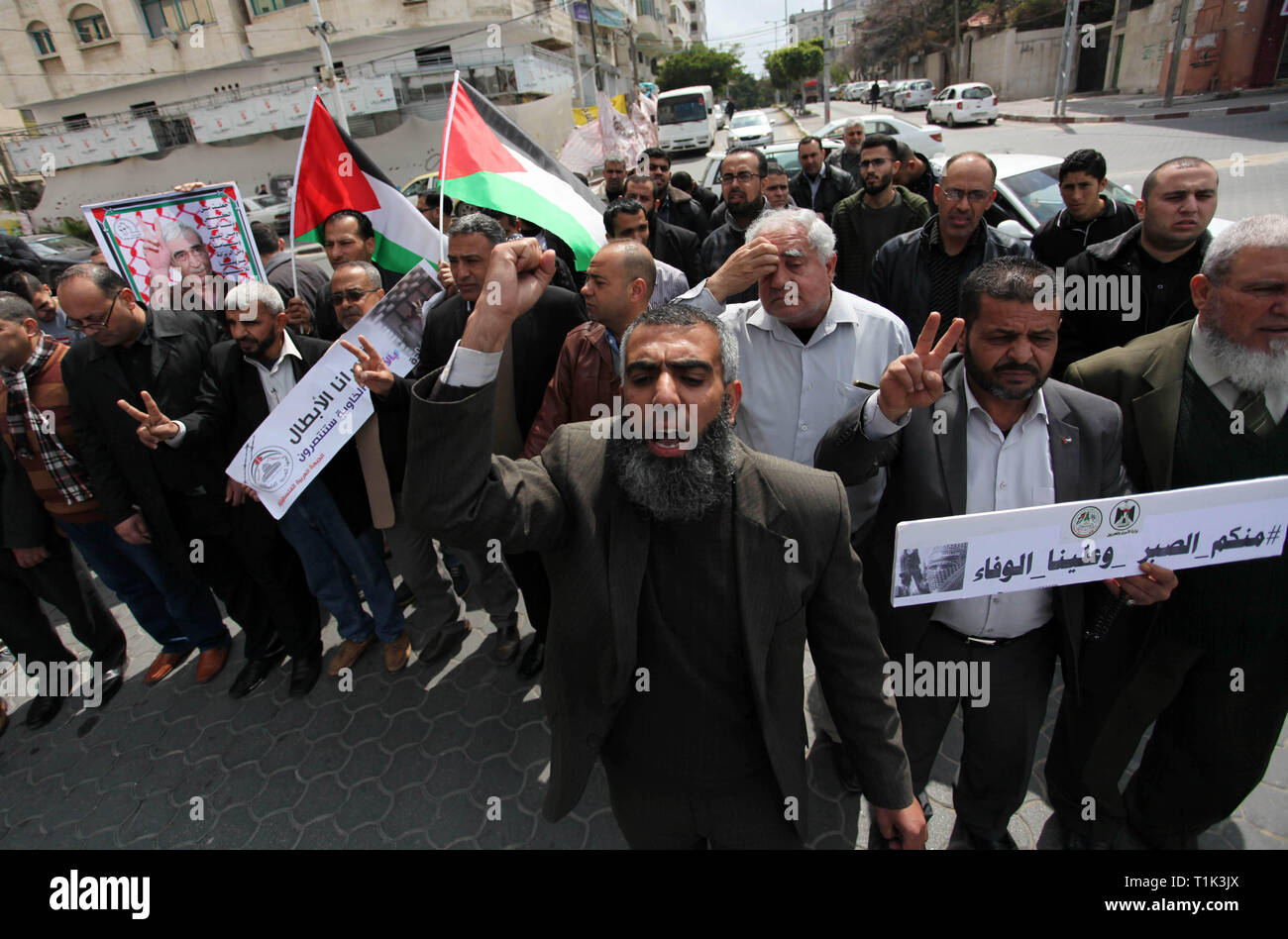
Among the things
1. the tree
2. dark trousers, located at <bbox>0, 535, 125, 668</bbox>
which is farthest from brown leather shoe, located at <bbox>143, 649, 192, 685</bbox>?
the tree

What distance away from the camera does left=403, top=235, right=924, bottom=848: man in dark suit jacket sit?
1.62m

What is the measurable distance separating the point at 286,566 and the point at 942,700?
347 centimetres

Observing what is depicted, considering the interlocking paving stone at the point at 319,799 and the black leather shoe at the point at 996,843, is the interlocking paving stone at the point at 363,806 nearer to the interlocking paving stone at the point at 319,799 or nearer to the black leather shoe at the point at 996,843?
the interlocking paving stone at the point at 319,799

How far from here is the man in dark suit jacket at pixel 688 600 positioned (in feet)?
5.33

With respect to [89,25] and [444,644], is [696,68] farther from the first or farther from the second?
[444,644]

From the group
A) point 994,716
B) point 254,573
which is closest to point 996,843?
point 994,716

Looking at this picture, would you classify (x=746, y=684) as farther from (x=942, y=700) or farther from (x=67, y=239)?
(x=67, y=239)

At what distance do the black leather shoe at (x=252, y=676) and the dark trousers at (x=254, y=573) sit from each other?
1.5 inches

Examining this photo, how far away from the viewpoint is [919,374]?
1920 millimetres

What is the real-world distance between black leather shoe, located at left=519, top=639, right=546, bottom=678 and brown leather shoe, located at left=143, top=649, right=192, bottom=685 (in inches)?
89.6

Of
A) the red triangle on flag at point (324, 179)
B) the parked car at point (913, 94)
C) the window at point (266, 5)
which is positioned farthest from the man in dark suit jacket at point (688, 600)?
the parked car at point (913, 94)

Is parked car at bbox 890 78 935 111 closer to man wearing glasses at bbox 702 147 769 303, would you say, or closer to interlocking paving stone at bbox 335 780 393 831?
man wearing glasses at bbox 702 147 769 303
